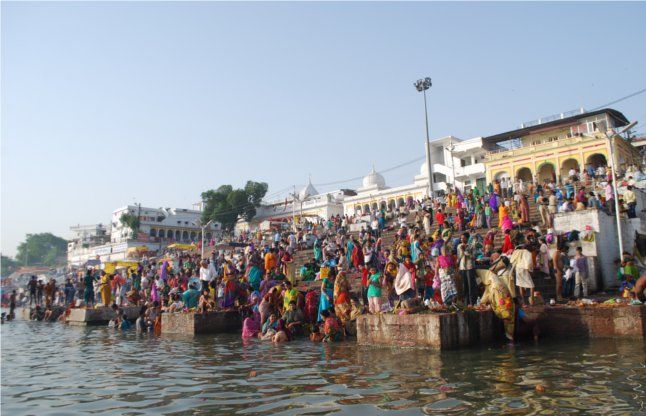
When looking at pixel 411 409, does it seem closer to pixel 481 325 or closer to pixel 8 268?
pixel 481 325

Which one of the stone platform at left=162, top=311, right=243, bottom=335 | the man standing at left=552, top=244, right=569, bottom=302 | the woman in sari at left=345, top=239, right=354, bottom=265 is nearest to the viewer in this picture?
the man standing at left=552, top=244, right=569, bottom=302

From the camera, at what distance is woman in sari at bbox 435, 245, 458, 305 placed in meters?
10.4

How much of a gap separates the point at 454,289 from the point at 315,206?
145ft

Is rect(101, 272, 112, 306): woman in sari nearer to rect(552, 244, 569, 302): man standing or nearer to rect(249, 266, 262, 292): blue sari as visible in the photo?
rect(249, 266, 262, 292): blue sari

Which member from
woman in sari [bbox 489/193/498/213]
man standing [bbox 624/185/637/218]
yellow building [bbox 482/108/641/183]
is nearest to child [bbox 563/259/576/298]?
man standing [bbox 624/185/637/218]

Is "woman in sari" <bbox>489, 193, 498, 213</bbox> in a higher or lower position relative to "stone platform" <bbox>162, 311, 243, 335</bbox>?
higher

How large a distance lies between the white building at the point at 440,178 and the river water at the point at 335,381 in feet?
112

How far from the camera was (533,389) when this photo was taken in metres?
5.39

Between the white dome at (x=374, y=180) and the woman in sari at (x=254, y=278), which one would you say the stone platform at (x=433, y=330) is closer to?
the woman in sari at (x=254, y=278)

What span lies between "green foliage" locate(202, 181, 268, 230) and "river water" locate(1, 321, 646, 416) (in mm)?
54367

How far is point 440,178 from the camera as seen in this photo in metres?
48.2

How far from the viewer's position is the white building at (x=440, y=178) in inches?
1740

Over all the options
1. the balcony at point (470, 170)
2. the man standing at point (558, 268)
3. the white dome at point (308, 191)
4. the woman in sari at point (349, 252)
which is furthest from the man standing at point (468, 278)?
the white dome at point (308, 191)

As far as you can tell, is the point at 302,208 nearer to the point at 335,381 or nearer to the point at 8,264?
the point at 335,381
